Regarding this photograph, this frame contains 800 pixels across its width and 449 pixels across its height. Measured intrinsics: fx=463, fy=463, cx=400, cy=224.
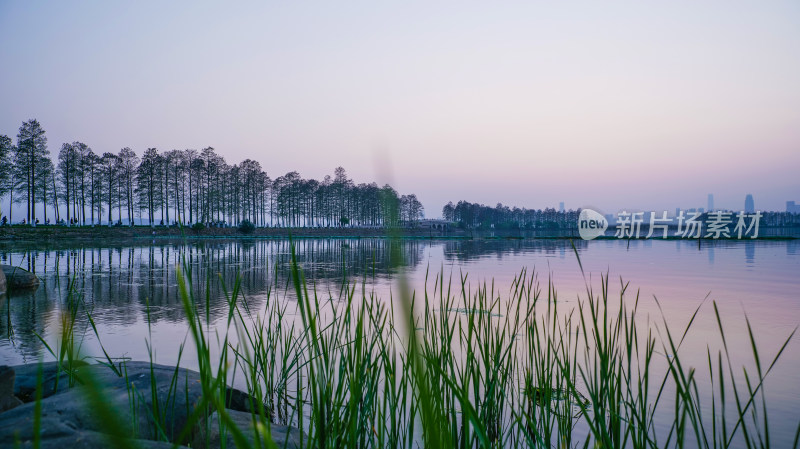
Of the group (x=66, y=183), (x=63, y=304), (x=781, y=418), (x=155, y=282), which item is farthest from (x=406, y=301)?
(x=66, y=183)

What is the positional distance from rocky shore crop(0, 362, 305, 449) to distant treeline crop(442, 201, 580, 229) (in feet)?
408

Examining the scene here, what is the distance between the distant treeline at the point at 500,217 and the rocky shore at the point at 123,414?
12431 centimetres

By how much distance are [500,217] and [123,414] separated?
158396 millimetres

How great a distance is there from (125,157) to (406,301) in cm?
7283

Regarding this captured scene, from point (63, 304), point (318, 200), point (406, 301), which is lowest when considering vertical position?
point (63, 304)

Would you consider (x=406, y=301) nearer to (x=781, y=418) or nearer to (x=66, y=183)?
(x=781, y=418)

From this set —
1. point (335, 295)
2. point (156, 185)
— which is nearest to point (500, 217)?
point (156, 185)

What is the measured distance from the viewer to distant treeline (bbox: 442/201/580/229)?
133 metres

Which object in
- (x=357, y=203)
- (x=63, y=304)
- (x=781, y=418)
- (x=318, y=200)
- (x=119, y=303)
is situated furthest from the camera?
(x=357, y=203)

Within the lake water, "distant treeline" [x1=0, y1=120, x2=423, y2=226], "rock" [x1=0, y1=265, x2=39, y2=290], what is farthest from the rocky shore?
"distant treeline" [x1=0, y1=120, x2=423, y2=226]

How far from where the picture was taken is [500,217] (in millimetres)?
156500

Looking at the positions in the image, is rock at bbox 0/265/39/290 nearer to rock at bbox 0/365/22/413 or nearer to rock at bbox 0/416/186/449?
rock at bbox 0/365/22/413

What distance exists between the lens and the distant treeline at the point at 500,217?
132975 millimetres

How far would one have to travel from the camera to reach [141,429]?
7.82ft
